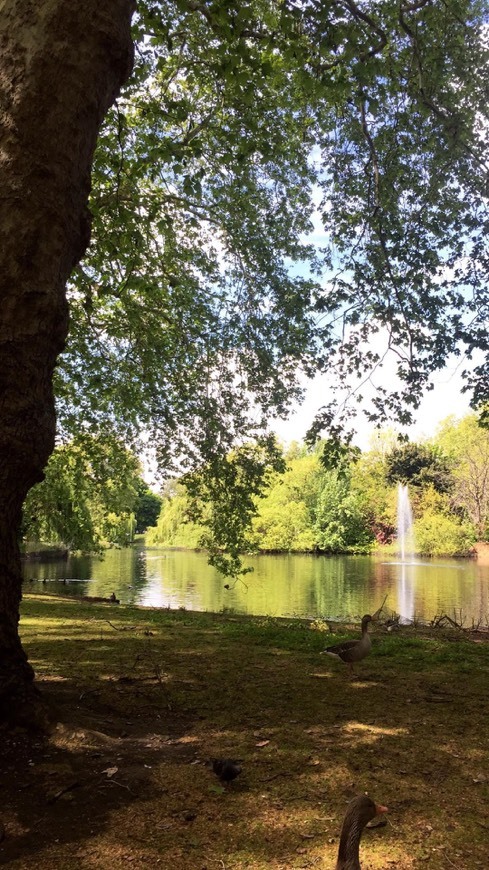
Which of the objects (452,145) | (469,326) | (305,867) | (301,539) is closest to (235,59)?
(452,145)

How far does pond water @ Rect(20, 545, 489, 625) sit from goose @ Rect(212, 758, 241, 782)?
1109cm

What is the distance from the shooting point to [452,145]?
7.01 metres

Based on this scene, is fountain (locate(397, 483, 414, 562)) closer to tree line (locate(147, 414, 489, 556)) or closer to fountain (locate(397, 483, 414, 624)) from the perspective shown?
fountain (locate(397, 483, 414, 624))

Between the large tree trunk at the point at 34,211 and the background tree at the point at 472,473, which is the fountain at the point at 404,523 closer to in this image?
the background tree at the point at 472,473

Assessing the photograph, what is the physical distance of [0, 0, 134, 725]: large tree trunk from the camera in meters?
3.02

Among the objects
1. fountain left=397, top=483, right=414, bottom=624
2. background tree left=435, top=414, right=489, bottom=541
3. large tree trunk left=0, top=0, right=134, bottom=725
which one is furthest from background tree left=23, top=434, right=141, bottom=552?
background tree left=435, top=414, right=489, bottom=541

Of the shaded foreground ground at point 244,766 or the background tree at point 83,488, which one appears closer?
the shaded foreground ground at point 244,766

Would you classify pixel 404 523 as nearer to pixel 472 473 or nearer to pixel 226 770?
pixel 472 473

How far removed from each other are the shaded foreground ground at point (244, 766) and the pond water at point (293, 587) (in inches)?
363

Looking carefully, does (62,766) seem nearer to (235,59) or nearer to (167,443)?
(235,59)

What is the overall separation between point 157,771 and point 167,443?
825 cm

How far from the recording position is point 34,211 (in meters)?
3.07

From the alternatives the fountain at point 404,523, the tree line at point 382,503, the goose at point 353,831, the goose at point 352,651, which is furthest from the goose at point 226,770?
the fountain at point 404,523

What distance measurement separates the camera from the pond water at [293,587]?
17.6 metres
